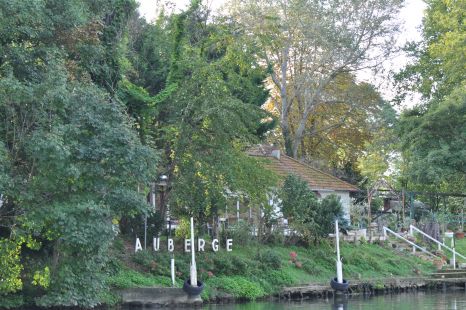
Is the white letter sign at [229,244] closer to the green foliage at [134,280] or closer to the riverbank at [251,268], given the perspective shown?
the riverbank at [251,268]

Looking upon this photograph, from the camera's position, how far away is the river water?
82.9ft

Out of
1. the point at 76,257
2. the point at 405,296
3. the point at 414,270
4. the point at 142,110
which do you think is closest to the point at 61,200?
the point at 76,257

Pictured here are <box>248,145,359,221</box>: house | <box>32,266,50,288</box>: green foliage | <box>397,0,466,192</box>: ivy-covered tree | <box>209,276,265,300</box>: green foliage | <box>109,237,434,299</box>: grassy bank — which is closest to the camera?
<box>32,266,50,288</box>: green foliage

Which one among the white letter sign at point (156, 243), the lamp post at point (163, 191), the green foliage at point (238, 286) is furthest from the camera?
the lamp post at point (163, 191)

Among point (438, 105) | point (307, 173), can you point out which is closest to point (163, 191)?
point (307, 173)

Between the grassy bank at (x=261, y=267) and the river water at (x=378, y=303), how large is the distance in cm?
130

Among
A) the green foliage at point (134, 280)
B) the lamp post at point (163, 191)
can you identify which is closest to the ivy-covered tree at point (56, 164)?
the green foliage at point (134, 280)

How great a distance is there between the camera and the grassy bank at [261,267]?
26.9 m

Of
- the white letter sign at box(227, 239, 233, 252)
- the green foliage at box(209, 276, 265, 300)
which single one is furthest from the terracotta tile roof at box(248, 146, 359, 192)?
the green foliage at box(209, 276, 265, 300)

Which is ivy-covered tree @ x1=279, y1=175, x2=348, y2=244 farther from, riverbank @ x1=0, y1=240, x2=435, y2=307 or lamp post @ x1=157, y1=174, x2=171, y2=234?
lamp post @ x1=157, y1=174, x2=171, y2=234

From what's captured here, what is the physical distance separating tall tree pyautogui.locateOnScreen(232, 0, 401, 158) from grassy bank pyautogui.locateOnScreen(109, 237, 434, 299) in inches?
598

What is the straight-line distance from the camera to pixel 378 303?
2705 cm

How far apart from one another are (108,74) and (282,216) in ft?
36.4

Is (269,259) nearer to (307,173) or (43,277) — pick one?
(43,277)
